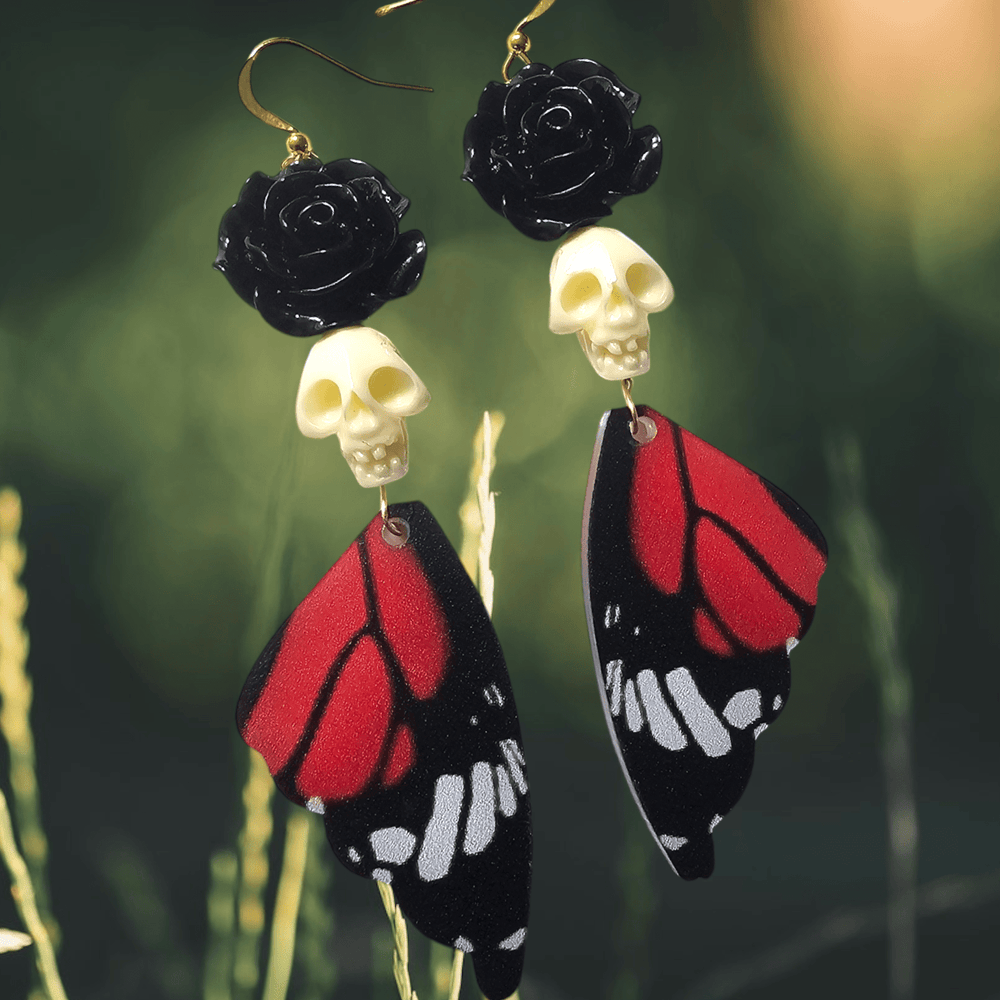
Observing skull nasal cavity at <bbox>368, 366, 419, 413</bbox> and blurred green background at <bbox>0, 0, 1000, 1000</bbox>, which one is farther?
blurred green background at <bbox>0, 0, 1000, 1000</bbox>

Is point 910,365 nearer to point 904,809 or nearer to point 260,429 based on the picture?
point 904,809

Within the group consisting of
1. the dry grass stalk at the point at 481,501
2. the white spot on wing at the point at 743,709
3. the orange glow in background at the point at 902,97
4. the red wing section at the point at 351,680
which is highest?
the orange glow in background at the point at 902,97

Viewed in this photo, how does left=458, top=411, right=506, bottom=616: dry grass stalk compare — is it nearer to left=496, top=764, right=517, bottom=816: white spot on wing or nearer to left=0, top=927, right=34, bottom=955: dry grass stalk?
left=496, top=764, right=517, bottom=816: white spot on wing

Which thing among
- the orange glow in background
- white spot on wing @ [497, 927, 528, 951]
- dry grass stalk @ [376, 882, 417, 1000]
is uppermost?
the orange glow in background

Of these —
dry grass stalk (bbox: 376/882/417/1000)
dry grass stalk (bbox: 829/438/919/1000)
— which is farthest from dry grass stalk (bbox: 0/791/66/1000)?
dry grass stalk (bbox: 829/438/919/1000)

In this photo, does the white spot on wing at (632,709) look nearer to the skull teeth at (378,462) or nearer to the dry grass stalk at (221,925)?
the skull teeth at (378,462)

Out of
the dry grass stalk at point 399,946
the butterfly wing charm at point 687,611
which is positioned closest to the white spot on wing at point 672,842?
the butterfly wing charm at point 687,611
